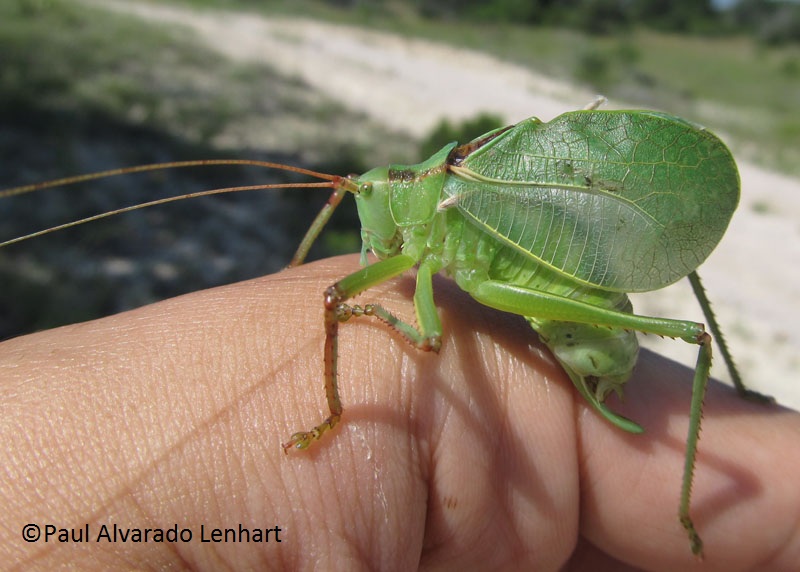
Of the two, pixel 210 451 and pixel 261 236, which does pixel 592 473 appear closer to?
pixel 210 451

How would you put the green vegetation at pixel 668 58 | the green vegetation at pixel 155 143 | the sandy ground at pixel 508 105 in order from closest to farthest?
the green vegetation at pixel 155 143 → the sandy ground at pixel 508 105 → the green vegetation at pixel 668 58

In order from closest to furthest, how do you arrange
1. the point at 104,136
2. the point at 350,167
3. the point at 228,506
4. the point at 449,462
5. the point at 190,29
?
the point at 228,506 → the point at 449,462 → the point at 104,136 → the point at 350,167 → the point at 190,29

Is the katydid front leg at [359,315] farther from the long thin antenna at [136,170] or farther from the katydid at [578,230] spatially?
the long thin antenna at [136,170]

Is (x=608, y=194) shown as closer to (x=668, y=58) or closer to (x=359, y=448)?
(x=359, y=448)

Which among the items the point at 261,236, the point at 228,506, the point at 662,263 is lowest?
the point at 261,236

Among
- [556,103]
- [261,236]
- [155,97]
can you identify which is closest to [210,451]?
[261,236]

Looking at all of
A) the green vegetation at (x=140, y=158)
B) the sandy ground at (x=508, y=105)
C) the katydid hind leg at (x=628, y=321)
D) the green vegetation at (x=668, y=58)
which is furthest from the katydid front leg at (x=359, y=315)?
the green vegetation at (x=668, y=58)

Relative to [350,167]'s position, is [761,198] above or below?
above
